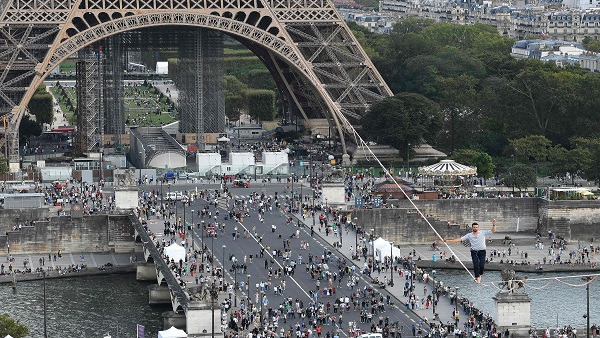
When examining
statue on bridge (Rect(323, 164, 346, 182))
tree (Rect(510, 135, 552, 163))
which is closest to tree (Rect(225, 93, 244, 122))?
tree (Rect(510, 135, 552, 163))

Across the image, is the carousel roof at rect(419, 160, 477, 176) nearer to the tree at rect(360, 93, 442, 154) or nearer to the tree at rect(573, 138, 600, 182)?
the tree at rect(573, 138, 600, 182)

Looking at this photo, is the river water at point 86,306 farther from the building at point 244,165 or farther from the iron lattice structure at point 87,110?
the iron lattice structure at point 87,110

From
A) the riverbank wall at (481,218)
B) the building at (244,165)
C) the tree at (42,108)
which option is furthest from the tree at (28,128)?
the riverbank wall at (481,218)

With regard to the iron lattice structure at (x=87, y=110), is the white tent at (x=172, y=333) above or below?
below

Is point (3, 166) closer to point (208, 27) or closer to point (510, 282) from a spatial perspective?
point (208, 27)

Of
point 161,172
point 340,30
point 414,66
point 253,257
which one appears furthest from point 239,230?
point 414,66
